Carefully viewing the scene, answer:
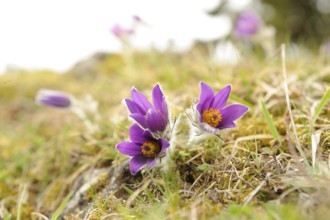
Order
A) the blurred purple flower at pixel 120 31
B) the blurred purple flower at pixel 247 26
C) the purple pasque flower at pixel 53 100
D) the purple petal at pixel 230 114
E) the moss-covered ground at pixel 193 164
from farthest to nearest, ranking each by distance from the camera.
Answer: the blurred purple flower at pixel 120 31, the blurred purple flower at pixel 247 26, the purple pasque flower at pixel 53 100, the purple petal at pixel 230 114, the moss-covered ground at pixel 193 164

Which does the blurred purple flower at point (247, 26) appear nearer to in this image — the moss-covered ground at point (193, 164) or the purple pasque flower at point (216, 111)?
the moss-covered ground at point (193, 164)

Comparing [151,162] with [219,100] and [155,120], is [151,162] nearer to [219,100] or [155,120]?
[155,120]

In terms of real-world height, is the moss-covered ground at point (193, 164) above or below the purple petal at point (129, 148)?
below

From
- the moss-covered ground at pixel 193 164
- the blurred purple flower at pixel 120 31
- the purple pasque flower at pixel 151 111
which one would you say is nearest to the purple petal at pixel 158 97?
the purple pasque flower at pixel 151 111

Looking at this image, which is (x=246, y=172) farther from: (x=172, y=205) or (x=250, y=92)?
(x=250, y=92)

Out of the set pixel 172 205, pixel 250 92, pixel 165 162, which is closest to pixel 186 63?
pixel 250 92

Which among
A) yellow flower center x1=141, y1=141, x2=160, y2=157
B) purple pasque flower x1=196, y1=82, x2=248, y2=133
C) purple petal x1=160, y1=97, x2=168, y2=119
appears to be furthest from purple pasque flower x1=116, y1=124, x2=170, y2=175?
purple pasque flower x1=196, y1=82, x2=248, y2=133
